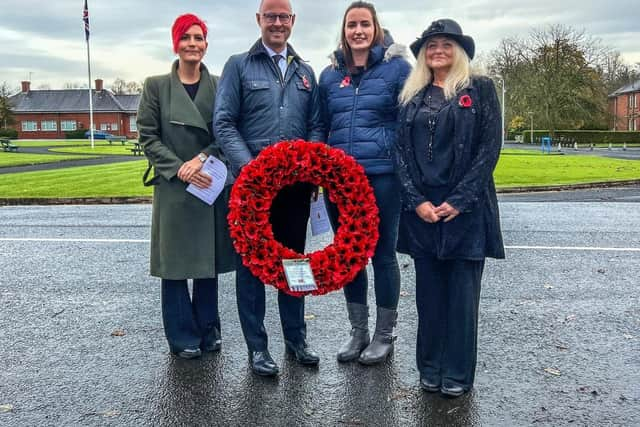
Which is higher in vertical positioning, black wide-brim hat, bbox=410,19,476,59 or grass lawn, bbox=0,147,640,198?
black wide-brim hat, bbox=410,19,476,59

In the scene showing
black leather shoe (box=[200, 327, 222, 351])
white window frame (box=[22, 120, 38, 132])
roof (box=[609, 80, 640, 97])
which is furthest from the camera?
white window frame (box=[22, 120, 38, 132])

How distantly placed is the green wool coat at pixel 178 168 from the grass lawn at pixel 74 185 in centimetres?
1118

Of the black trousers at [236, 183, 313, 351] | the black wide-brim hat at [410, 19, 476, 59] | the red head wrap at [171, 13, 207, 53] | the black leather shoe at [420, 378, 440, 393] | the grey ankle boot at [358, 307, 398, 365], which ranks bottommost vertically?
the black leather shoe at [420, 378, 440, 393]

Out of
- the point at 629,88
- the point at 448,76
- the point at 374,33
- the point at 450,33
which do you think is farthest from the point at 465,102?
the point at 629,88

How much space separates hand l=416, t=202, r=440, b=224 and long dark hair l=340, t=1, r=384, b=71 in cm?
114

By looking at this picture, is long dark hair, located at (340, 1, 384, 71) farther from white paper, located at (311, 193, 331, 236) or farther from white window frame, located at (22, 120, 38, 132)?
white window frame, located at (22, 120, 38, 132)

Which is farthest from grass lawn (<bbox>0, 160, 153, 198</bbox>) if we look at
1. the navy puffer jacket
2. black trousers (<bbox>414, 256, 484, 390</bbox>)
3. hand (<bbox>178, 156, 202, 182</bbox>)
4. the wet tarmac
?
black trousers (<bbox>414, 256, 484, 390</bbox>)

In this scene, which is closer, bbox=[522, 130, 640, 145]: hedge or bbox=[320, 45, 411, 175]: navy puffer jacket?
bbox=[320, 45, 411, 175]: navy puffer jacket

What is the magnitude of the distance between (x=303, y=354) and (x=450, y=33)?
229 cm

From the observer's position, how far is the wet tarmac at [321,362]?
12.0ft

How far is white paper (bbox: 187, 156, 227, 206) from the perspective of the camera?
172 inches

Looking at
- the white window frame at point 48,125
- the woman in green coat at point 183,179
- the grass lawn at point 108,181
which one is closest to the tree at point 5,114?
the white window frame at point 48,125

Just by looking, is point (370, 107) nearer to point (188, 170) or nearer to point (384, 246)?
point (384, 246)

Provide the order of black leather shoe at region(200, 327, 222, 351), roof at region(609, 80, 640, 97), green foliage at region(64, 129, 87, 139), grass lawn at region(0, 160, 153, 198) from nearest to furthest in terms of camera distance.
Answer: black leather shoe at region(200, 327, 222, 351), grass lawn at region(0, 160, 153, 198), green foliage at region(64, 129, 87, 139), roof at region(609, 80, 640, 97)
